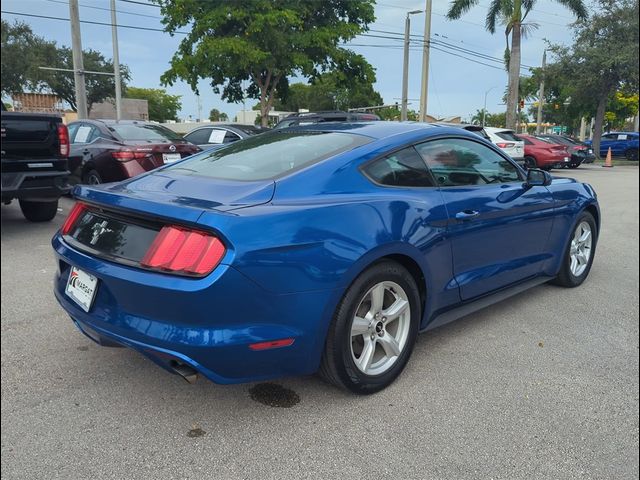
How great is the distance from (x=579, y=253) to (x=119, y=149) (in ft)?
20.1

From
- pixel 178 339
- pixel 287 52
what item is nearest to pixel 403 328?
pixel 178 339

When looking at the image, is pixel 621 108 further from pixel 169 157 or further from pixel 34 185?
pixel 34 185

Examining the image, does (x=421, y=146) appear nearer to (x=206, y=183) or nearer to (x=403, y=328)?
(x=403, y=328)

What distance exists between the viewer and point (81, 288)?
8.66 ft

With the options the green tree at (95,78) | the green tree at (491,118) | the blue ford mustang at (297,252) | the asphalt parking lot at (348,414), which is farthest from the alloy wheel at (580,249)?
the green tree at (491,118)

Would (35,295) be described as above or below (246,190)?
below

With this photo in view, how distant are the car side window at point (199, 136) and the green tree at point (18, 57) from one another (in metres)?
6.31

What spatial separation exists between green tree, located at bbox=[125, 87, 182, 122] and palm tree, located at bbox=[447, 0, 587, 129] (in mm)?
59907

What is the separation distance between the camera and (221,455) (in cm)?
230

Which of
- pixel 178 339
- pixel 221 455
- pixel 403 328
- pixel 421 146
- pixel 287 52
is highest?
pixel 287 52

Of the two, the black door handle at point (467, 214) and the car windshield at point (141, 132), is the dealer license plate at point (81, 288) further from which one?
the car windshield at point (141, 132)

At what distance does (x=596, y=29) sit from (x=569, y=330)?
3026cm

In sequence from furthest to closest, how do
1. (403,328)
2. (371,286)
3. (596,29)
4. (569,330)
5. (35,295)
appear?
(596,29) → (35,295) → (569,330) → (403,328) → (371,286)

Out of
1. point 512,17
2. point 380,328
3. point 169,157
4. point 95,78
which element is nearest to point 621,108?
point 512,17
